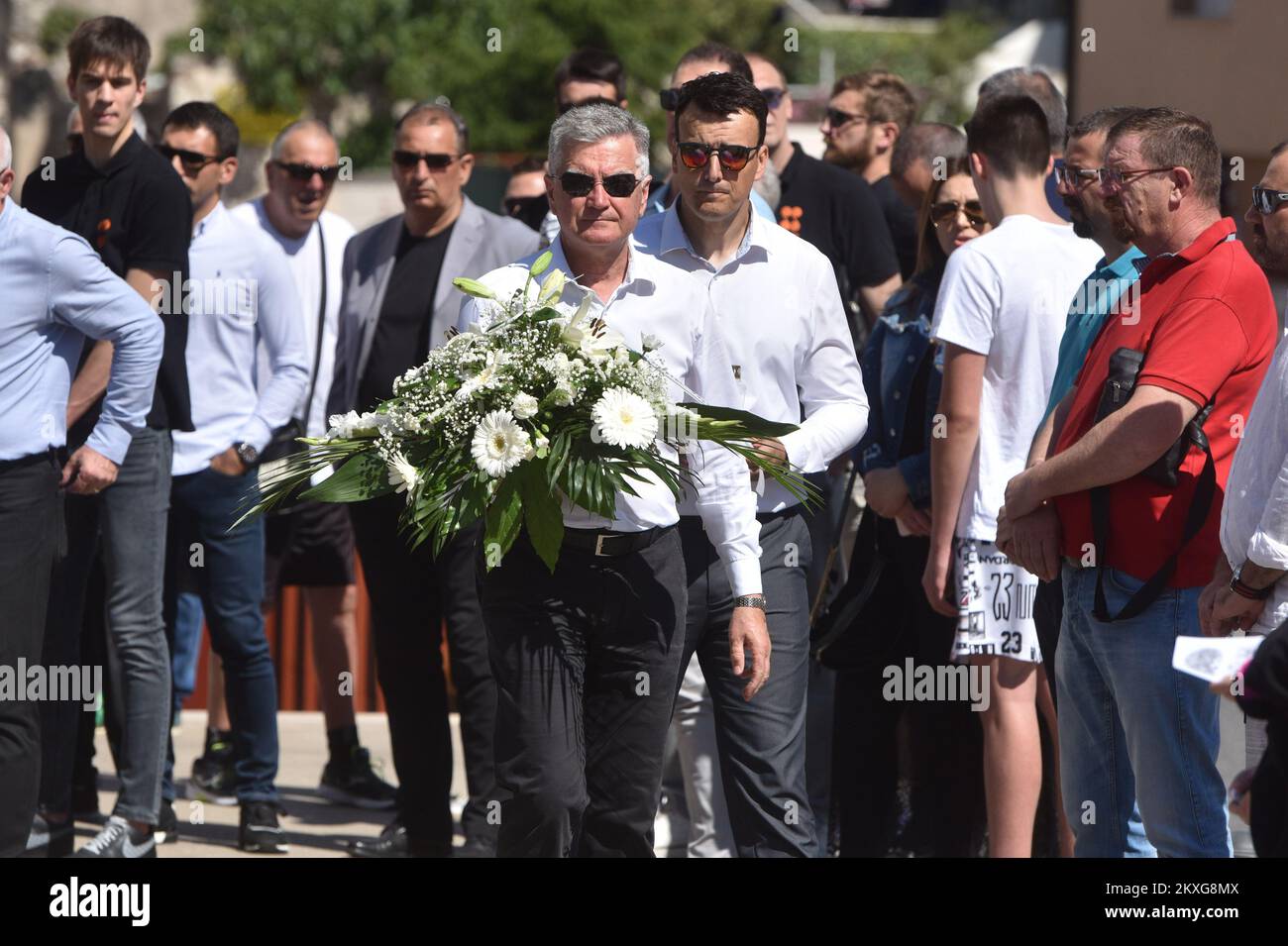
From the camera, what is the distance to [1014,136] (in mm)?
5480

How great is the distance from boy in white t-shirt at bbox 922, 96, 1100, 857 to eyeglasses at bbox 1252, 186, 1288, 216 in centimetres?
114

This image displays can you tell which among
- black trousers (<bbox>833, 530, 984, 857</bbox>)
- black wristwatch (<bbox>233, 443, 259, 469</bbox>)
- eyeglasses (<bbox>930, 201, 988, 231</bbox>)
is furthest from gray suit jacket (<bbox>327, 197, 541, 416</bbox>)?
black trousers (<bbox>833, 530, 984, 857</bbox>)

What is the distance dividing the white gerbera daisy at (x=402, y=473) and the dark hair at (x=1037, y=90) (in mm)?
2725

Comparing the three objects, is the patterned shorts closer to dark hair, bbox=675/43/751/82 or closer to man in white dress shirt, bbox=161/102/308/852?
dark hair, bbox=675/43/751/82

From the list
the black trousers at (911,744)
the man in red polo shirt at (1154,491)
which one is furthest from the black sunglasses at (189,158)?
the man in red polo shirt at (1154,491)

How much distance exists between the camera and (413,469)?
420cm

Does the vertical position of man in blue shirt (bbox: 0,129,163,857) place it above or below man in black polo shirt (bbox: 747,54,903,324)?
below

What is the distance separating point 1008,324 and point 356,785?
340cm

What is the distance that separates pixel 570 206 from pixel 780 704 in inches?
56.9

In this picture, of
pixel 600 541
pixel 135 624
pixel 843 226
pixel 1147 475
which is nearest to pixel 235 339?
pixel 135 624

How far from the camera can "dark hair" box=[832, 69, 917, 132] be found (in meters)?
7.75

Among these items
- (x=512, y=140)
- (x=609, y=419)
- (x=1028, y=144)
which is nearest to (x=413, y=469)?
(x=609, y=419)

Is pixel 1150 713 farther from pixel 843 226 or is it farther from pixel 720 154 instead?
pixel 843 226

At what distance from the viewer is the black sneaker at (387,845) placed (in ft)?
21.3
